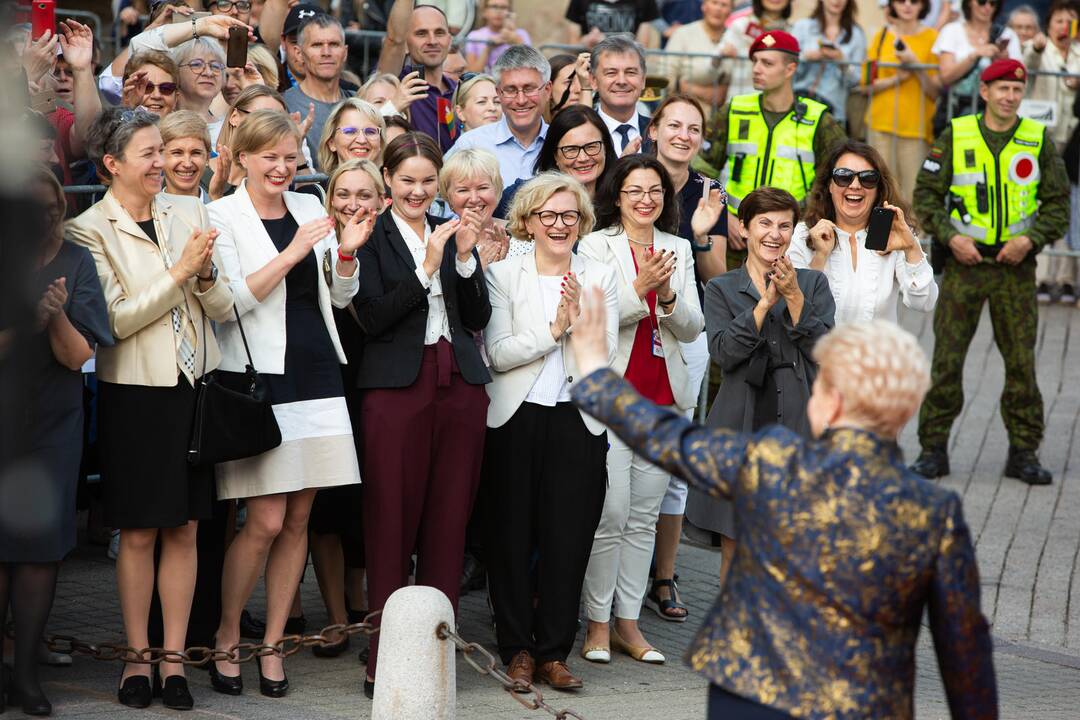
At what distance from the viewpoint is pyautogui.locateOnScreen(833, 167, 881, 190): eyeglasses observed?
7.88m

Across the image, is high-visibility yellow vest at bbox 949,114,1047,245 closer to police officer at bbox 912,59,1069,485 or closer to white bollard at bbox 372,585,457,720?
A: police officer at bbox 912,59,1069,485

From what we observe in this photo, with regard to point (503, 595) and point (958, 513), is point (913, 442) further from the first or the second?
point (958, 513)

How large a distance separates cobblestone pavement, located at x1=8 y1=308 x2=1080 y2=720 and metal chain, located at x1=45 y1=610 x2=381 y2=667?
149 mm

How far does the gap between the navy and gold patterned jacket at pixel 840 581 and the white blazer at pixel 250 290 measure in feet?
9.41

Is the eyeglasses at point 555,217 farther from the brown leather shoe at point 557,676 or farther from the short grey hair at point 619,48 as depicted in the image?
the short grey hair at point 619,48

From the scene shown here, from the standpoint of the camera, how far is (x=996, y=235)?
10344 millimetres

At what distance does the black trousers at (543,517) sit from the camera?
22.5 feet

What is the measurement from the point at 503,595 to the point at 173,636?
4.56 ft

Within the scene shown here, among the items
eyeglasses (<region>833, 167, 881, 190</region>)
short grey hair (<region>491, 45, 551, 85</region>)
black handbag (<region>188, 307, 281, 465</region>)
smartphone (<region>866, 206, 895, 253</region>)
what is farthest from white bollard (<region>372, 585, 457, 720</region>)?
short grey hair (<region>491, 45, 551, 85</region>)

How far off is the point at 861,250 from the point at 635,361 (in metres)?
1.32

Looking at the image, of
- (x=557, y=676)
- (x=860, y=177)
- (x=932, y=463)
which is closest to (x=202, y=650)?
(x=557, y=676)

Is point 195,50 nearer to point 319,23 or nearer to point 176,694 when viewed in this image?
point 319,23

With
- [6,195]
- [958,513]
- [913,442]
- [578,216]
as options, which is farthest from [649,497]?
[6,195]

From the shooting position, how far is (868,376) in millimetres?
3766
